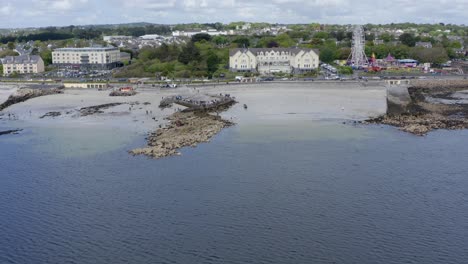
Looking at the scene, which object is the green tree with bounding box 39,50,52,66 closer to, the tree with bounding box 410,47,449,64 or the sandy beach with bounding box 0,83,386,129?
the sandy beach with bounding box 0,83,386,129

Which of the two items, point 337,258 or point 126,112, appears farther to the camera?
point 126,112

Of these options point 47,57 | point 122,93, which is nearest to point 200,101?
point 122,93

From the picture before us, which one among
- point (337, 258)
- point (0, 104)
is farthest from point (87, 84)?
point (337, 258)

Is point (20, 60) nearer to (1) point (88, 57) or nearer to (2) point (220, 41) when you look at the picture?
(1) point (88, 57)

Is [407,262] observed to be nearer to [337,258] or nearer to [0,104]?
[337,258]

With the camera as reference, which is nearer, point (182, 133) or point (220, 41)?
point (182, 133)

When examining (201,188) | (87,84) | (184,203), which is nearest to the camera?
(184,203)
